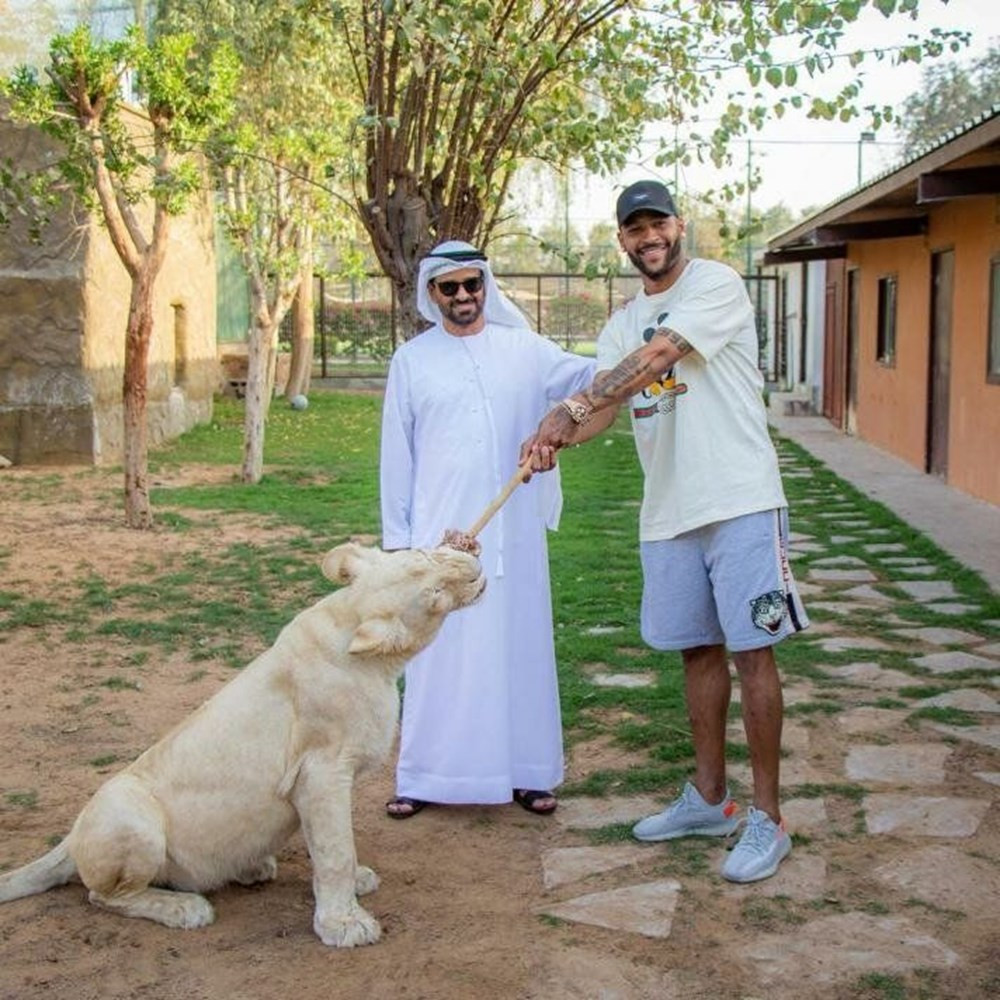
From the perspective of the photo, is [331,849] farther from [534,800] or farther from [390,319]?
[390,319]

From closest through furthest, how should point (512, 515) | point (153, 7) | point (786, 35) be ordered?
point (512, 515)
point (786, 35)
point (153, 7)

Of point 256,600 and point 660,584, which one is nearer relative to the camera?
point 660,584

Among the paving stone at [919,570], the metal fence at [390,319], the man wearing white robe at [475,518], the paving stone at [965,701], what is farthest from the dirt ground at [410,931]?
the metal fence at [390,319]

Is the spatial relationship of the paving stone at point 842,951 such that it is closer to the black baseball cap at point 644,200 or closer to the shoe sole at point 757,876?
the shoe sole at point 757,876

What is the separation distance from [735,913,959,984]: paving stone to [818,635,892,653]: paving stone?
3.19m

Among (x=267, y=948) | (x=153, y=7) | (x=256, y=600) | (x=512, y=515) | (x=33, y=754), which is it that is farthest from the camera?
(x=153, y=7)

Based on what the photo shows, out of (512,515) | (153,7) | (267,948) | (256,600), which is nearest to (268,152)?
(153,7)

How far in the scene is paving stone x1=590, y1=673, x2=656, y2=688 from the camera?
626 centimetres

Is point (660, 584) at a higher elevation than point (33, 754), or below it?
higher

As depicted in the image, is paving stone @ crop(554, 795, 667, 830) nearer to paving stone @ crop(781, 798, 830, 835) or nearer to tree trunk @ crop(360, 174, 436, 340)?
paving stone @ crop(781, 798, 830, 835)

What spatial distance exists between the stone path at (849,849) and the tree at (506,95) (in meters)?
2.48

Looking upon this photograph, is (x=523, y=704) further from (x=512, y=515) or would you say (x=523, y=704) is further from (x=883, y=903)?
(x=883, y=903)

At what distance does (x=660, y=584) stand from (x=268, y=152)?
45.0 feet

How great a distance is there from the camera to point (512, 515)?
15.6 ft
